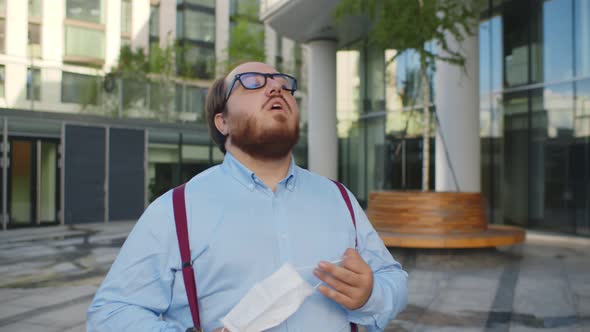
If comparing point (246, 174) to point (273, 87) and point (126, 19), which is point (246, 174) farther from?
point (126, 19)

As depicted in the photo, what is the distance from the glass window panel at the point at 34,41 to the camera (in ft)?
48.0

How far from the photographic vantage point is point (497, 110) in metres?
14.3

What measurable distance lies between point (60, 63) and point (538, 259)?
1389cm

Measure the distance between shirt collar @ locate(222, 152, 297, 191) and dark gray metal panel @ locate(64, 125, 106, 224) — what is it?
46.7 feet

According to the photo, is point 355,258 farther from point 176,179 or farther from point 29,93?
point 176,179

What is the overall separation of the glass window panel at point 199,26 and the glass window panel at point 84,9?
9.03m

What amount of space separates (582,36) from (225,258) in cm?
1341

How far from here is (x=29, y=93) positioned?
1398 centimetres

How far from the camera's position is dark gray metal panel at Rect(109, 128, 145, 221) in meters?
15.7

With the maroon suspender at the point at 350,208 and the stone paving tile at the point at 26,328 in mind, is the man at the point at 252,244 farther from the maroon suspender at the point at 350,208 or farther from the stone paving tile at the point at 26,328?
the stone paving tile at the point at 26,328

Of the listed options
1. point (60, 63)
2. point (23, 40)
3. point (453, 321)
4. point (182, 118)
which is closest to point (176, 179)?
point (182, 118)

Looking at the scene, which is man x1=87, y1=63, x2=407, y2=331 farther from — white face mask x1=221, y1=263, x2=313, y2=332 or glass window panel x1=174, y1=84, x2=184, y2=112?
glass window panel x1=174, y1=84, x2=184, y2=112

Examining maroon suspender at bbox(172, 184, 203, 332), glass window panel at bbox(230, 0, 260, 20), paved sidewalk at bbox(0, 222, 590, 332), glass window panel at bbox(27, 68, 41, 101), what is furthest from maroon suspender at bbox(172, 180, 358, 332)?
glass window panel at bbox(230, 0, 260, 20)

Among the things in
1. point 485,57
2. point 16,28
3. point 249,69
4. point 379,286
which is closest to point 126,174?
point 16,28
